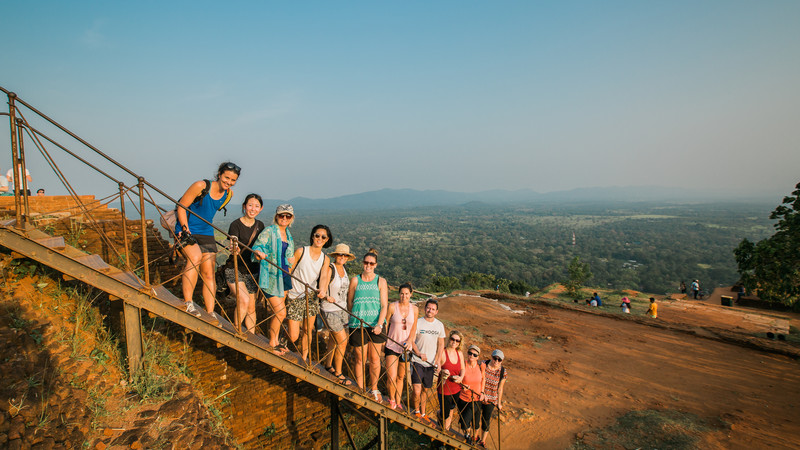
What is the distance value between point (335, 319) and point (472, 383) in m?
2.54

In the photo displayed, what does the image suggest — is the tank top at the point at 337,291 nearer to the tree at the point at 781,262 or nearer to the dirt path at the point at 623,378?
the dirt path at the point at 623,378

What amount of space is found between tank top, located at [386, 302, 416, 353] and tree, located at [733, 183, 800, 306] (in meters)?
14.2

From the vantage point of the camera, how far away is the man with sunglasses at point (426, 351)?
5184 mm

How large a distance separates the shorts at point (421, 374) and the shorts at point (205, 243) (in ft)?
10.7

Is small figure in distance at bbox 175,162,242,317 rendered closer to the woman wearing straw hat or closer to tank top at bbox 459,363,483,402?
the woman wearing straw hat

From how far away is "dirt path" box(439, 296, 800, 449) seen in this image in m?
7.93

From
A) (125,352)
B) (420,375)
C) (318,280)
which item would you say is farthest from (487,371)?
(125,352)

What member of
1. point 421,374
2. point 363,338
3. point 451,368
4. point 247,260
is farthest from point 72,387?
point 451,368

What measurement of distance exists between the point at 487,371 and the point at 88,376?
5348mm

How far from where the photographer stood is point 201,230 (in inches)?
165

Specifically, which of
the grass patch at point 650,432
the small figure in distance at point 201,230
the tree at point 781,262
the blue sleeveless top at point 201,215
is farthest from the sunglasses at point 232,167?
the tree at point 781,262

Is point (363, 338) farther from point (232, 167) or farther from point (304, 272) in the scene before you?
point (232, 167)

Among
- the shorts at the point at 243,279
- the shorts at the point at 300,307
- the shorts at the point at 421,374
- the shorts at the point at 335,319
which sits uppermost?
the shorts at the point at 243,279

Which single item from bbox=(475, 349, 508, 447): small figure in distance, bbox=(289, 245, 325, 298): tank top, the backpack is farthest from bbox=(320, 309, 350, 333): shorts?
bbox=(475, 349, 508, 447): small figure in distance
